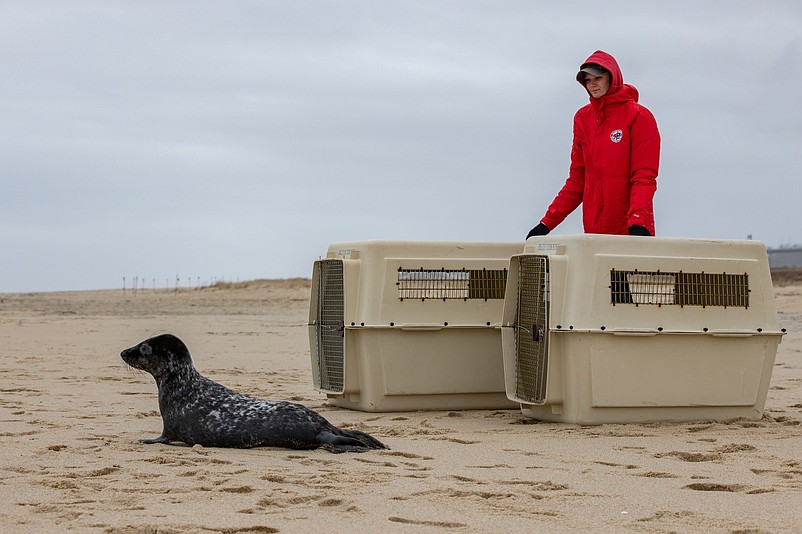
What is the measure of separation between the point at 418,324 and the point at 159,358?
2.01 meters

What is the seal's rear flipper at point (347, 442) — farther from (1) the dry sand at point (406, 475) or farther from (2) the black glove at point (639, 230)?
(2) the black glove at point (639, 230)

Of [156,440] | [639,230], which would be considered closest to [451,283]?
[639,230]

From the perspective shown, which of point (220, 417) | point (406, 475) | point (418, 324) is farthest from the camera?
point (418, 324)

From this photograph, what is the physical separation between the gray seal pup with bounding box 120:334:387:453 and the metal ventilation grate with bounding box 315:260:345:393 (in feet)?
5.55

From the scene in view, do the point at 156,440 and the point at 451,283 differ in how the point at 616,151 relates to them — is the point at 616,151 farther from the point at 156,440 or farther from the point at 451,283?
the point at 156,440

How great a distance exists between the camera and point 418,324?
7742 mm

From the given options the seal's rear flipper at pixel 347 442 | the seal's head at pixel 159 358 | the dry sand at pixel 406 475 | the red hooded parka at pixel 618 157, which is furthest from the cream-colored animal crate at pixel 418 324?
the seal's rear flipper at pixel 347 442

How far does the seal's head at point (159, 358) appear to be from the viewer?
6391 millimetres

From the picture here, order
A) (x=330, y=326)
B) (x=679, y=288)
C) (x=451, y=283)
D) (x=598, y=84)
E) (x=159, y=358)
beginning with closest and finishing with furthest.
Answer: (x=159, y=358) → (x=679, y=288) → (x=598, y=84) → (x=451, y=283) → (x=330, y=326)

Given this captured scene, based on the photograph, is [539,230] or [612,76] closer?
[612,76]

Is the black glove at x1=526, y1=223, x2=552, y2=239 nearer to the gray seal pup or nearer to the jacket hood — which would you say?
the jacket hood

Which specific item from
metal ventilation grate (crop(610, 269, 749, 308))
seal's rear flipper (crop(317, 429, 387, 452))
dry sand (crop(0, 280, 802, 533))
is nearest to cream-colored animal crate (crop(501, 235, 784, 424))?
metal ventilation grate (crop(610, 269, 749, 308))

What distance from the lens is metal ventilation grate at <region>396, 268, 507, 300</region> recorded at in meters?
7.74

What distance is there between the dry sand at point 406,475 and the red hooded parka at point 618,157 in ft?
4.77
